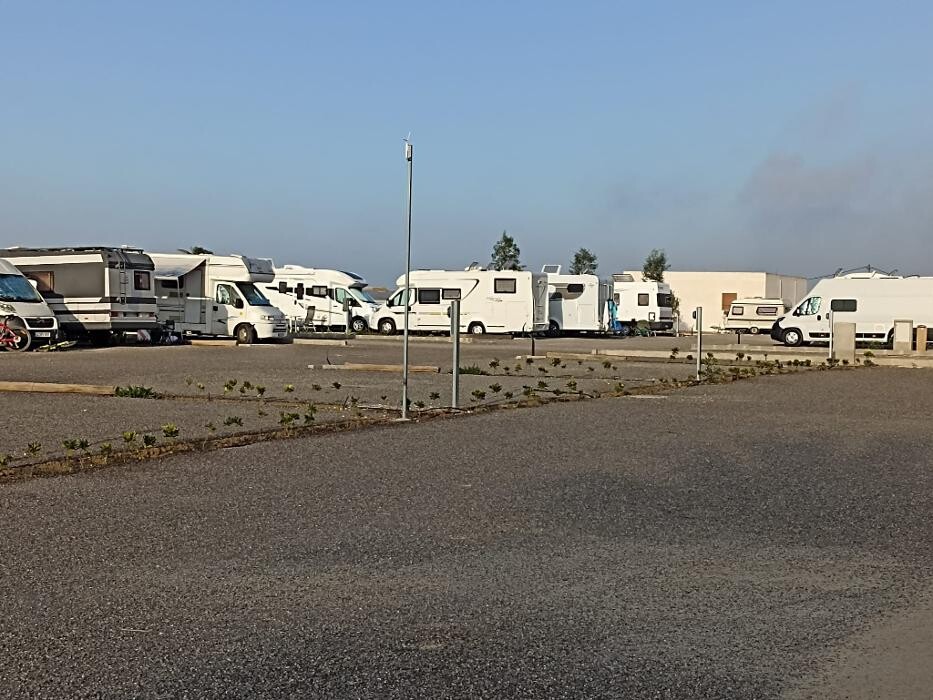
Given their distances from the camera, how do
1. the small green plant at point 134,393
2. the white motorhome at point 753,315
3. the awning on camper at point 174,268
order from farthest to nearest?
the white motorhome at point 753,315
the awning on camper at point 174,268
the small green plant at point 134,393

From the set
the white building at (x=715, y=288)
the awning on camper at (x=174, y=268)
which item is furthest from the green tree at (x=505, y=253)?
the awning on camper at (x=174, y=268)

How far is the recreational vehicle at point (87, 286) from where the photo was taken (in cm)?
2947

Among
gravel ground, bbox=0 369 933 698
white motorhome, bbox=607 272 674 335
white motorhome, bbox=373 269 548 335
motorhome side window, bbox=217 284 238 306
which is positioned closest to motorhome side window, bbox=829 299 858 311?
white motorhome, bbox=373 269 548 335

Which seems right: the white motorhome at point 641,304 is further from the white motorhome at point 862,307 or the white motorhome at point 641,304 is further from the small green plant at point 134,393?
the small green plant at point 134,393

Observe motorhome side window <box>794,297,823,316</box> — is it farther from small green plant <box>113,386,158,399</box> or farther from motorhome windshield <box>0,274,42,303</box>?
small green plant <box>113,386,158,399</box>

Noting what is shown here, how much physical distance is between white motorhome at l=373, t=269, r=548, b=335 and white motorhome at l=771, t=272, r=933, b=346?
899cm

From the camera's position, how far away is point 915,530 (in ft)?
24.6

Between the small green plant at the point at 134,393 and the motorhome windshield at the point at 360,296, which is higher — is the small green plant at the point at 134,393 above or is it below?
below

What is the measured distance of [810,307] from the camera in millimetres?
40438

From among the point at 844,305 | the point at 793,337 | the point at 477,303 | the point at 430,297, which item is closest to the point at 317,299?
the point at 430,297

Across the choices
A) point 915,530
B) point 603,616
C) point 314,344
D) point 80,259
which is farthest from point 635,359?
point 603,616

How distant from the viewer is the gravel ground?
4.57 m

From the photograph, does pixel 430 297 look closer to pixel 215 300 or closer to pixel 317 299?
pixel 317 299

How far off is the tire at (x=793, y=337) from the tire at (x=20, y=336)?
2563cm
